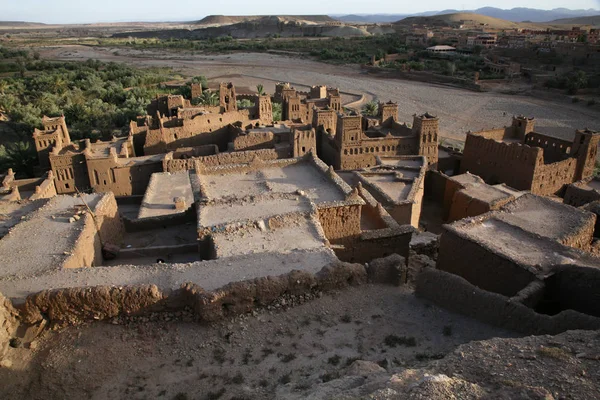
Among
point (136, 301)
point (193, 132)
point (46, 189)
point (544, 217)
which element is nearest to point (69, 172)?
point (46, 189)

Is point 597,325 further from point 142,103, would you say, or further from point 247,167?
point 142,103

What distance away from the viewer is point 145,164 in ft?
68.0

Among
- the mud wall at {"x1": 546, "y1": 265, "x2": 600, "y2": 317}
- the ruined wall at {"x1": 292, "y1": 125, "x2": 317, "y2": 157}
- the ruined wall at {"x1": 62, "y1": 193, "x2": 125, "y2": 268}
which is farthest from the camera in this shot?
the ruined wall at {"x1": 292, "y1": 125, "x2": 317, "y2": 157}

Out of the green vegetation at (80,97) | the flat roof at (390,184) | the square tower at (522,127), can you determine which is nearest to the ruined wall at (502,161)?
the square tower at (522,127)

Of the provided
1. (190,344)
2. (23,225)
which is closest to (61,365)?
(190,344)

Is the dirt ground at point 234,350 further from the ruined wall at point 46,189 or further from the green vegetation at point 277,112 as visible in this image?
the green vegetation at point 277,112

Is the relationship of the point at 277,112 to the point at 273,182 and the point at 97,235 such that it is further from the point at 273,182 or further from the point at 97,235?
the point at 97,235

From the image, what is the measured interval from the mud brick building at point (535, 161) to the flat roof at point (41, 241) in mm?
17083

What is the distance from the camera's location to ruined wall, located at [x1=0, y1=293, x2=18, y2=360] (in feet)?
24.0

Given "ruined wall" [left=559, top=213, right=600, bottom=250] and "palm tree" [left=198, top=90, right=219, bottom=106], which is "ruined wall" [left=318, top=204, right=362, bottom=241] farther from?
"palm tree" [left=198, top=90, right=219, bottom=106]

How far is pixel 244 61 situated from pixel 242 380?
92511 mm

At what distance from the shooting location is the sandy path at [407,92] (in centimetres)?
4491

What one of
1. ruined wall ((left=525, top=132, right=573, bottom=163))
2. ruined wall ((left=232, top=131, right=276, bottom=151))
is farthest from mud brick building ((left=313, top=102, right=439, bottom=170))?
ruined wall ((left=525, top=132, right=573, bottom=163))

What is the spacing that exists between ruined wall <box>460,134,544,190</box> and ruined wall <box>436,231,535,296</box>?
10.7m
